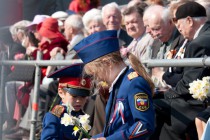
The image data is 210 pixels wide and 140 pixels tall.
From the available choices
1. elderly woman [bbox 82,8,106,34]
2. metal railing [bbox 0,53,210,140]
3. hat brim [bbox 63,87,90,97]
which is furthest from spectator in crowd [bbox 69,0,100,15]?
hat brim [bbox 63,87,90,97]

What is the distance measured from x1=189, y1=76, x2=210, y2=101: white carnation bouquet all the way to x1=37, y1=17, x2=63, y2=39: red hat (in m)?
4.68

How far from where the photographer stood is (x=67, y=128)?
639 cm

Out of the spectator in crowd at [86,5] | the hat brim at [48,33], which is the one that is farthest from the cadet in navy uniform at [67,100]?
the spectator in crowd at [86,5]

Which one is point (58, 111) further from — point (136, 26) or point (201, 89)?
point (136, 26)

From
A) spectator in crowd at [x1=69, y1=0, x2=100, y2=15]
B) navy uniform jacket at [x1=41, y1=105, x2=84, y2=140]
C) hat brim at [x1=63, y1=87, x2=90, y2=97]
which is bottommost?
navy uniform jacket at [x1=41, y1=105, x2=84, y2=140]

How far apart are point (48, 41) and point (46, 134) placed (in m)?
4.28

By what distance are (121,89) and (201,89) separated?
41.2 inches

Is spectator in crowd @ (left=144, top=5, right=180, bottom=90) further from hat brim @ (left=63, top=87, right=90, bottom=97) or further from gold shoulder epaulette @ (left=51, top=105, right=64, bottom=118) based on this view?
gold shoulder epaulette @ (left=51, top=105, right=64, bottom=118)

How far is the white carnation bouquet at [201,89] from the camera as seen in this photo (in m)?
5.91

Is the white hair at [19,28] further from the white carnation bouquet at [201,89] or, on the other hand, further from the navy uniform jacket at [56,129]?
the white carnation bouquet at [201,89]

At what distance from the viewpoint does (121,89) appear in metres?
5.07

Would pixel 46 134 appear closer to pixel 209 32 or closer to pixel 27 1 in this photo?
pixel 209 32

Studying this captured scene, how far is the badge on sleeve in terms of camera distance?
4.92 m

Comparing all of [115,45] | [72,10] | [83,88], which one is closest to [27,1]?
[72,10]
